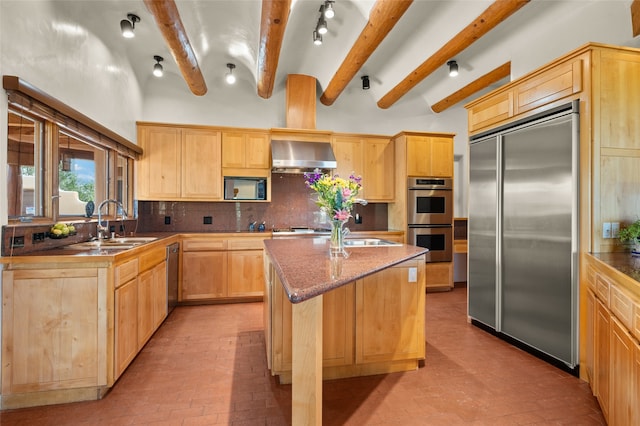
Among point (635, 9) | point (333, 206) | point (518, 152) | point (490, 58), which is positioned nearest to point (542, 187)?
point (518, 152)

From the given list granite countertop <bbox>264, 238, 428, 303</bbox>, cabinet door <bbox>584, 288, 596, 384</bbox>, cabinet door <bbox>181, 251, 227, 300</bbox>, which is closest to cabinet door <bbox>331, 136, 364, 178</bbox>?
cabinet door <bbox>181, 251, 227, 300</bbox>

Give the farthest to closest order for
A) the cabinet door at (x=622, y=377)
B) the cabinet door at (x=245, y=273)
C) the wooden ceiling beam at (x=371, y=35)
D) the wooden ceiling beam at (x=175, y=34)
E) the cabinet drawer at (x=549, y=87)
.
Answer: the cabinet door at (x=245, y=273)
the wooden ceiling beam at (x=371, y=35)
the wooden ceiling beam at (x=175, y=34)
the cabinet drawer at (x=549, y=87)
the cabinet door at (x=622, y=377)

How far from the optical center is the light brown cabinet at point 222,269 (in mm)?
3977

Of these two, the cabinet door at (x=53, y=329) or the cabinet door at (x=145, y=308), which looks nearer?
the cabinet door at (x=53, y=329)

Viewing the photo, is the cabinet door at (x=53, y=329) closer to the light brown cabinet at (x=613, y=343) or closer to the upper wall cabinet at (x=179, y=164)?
the upper wall cabinet at (x=179, y=164)

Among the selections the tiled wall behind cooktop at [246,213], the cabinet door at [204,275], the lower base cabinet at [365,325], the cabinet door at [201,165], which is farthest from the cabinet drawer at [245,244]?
the lower base cabinet at [365,325]

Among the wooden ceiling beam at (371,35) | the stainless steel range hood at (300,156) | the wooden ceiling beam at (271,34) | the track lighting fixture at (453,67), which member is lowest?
the stainless steel range hood at (300,156)

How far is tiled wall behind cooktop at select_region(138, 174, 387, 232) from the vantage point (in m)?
4.43

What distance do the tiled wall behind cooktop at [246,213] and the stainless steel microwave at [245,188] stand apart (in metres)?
0.25

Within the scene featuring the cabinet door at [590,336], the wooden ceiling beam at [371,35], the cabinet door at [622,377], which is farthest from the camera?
the wooden ceiling beam at [371,35]

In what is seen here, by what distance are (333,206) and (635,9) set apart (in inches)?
108

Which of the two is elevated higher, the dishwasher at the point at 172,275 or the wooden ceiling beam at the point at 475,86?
the wooden ceiling beam at the point at 475,86

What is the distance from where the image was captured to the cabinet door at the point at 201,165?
4227 millimetres

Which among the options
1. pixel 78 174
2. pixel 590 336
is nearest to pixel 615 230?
pixel 590 336
